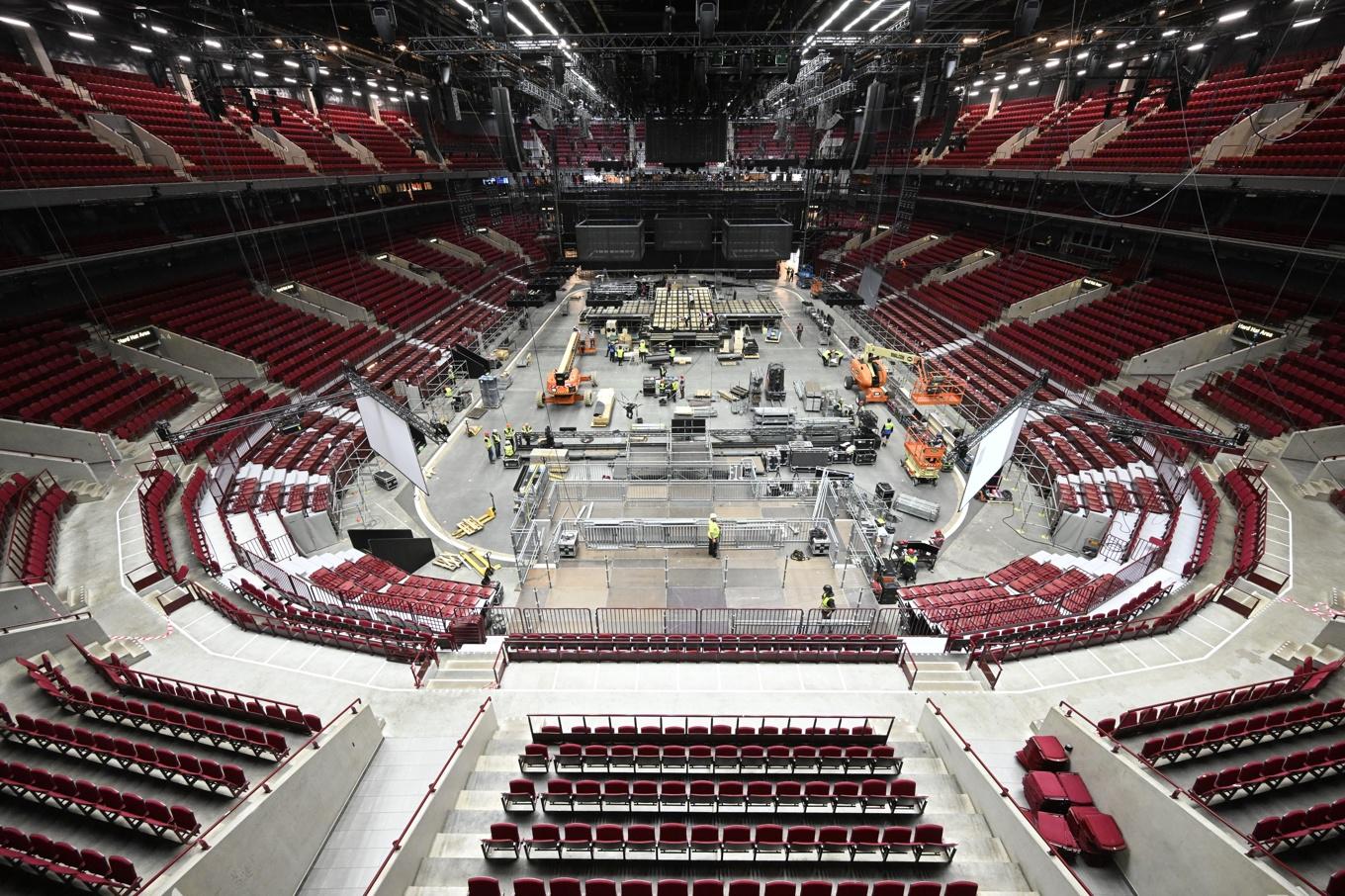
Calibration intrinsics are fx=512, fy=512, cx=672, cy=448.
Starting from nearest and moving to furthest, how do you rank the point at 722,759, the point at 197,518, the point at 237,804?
the point at 237,804, the point at 722,759, the point at 197,518

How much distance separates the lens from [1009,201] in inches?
1163

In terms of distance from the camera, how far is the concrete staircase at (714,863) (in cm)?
577

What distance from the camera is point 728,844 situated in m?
5.72

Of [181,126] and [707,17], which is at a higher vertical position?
[707,17]

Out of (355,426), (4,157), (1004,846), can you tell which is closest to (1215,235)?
(1004,846)

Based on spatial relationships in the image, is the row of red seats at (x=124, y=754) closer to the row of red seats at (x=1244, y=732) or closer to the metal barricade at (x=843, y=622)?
the metal barricade at (x=843, y=622)

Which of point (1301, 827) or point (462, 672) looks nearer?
point (1301, 827)

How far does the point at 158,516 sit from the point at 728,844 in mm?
13912

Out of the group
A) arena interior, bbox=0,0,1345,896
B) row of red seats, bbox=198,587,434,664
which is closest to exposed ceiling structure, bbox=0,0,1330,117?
arena interior, bbox=0,0,1345,896

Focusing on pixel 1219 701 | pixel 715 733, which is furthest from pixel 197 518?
pixel 1219 701

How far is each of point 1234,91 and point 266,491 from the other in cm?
3692

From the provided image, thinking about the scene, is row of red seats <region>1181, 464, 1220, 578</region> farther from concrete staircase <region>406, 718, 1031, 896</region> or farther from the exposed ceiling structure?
the exposed ceiling structure

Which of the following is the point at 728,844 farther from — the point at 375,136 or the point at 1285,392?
the point at 375,136

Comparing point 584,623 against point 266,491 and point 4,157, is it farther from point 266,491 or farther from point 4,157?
point 4,157
